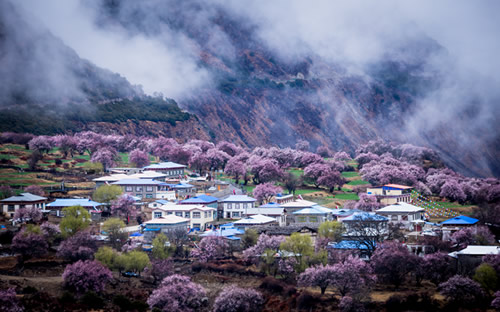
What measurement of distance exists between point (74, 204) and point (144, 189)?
1259 cm

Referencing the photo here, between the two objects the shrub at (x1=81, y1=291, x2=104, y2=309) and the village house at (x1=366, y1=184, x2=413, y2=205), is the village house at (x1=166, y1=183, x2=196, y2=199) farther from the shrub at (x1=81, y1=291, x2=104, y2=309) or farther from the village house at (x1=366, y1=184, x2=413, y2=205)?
the shrub at (x1=81, y1=291, x2=104, y2=309)

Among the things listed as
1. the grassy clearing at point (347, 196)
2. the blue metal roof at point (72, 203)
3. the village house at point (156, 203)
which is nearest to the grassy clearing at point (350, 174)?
the grassy clearing at point (347, 196)

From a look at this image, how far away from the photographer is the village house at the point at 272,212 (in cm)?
6544

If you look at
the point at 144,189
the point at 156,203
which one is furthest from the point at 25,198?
the point at 144,189

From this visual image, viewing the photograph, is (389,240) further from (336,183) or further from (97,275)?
(336,183)

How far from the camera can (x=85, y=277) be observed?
43.8m

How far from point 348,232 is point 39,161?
1909 inches

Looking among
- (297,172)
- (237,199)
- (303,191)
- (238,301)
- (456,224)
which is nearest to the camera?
(238,301)

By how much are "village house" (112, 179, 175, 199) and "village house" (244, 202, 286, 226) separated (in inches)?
449

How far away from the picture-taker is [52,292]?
4306 centimetres

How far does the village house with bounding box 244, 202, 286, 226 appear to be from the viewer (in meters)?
65.4

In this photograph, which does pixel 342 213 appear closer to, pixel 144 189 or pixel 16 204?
pixel 144 189

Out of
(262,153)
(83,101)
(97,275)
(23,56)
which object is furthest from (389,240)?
(23,56)

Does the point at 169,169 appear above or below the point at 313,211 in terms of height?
above
